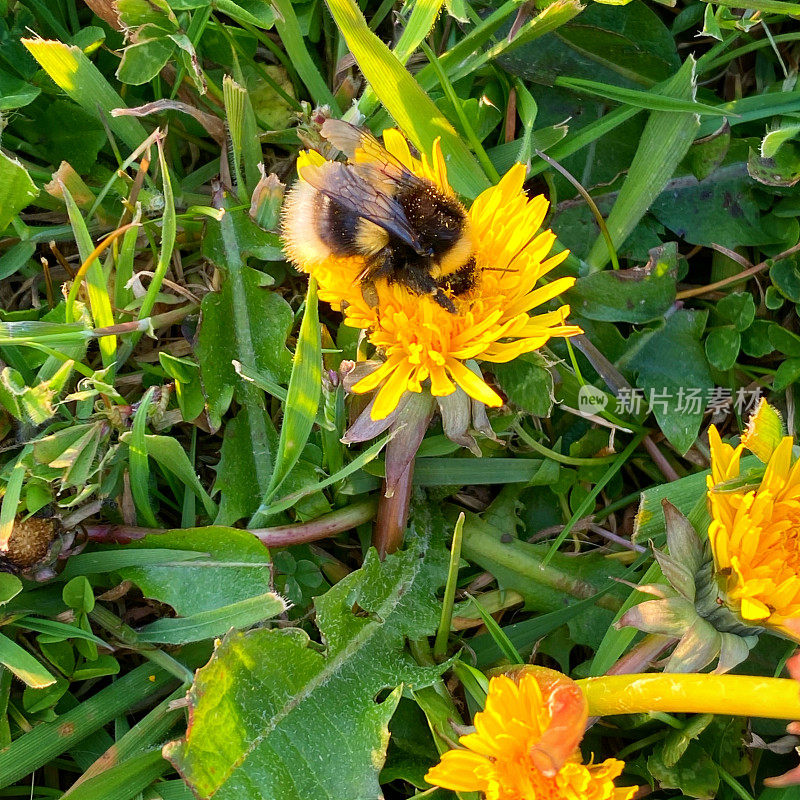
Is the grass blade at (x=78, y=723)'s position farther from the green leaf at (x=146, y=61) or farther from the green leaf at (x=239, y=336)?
the green leaf at (x=146, y=61)

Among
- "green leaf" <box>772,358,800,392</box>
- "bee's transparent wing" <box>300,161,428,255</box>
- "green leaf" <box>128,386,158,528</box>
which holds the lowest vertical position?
"green leaf" <box>772,358,800,392</box>

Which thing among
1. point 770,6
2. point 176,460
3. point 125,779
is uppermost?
point 770,6

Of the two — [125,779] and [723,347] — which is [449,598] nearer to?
[125,779]

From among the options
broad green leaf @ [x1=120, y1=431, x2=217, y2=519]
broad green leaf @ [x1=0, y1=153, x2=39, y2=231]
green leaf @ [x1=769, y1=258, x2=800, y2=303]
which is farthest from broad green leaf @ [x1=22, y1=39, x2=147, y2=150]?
green leaf @ [x1=769, y1=258, x2=800, y2=303]

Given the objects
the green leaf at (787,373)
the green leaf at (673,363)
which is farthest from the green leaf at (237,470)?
the green leaf at (787,373)

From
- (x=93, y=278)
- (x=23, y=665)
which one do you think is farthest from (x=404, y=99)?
(x=23, y=665)

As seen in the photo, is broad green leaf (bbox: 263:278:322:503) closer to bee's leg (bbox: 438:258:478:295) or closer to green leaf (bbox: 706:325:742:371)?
bee's leg (bbox: 438:258:478:295)
